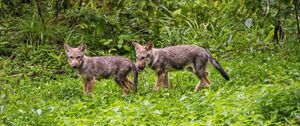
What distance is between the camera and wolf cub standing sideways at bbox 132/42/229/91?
1292cm

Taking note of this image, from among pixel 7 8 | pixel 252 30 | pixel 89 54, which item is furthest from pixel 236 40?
pixel 7 8

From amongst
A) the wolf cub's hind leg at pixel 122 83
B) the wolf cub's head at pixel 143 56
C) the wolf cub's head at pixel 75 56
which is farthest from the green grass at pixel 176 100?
the wolf cub's head at pixel 75 56

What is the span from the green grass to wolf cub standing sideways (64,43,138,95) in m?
0.21

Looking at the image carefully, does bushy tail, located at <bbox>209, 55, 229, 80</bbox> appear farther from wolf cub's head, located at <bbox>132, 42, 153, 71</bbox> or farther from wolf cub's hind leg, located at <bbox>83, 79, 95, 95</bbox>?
wolf cub's hind leg, located at <bbox>83, 79, 95, 95</bbox>

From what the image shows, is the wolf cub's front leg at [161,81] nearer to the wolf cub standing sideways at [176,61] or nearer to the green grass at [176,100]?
the wolf cub standing sideways at [176,61]

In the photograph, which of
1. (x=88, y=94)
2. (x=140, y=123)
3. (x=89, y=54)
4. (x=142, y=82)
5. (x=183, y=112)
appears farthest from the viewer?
(x=89, y=54)

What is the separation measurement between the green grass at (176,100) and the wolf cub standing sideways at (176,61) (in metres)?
0.31

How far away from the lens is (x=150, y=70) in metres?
16.2

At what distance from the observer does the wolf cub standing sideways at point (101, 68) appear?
13031 millimetres

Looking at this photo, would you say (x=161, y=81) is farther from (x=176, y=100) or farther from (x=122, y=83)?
(x=176, y=100)

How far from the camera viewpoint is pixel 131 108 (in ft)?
32.5

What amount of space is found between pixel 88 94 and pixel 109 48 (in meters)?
5.28

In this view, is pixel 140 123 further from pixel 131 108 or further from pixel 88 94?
pixel 88 94

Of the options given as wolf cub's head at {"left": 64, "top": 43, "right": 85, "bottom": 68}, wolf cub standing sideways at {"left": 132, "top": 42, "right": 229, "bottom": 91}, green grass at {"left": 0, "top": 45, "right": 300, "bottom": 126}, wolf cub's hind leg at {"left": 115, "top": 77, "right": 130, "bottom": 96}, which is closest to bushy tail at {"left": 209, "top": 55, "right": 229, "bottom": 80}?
wolf cub standing sideways at {"left": 132, "top": 42, "right": 229, "bottom": 91}
